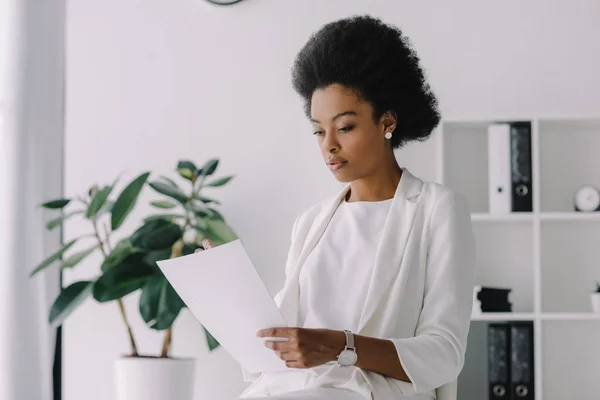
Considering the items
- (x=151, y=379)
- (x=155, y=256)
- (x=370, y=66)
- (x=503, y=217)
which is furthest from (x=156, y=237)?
(x=370, y=66)

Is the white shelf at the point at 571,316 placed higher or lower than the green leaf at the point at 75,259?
lower

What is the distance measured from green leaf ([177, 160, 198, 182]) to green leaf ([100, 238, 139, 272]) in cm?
32

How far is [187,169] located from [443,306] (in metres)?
1.80

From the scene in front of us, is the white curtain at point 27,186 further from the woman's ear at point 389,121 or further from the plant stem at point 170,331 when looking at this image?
the woman's ear at point 389,121

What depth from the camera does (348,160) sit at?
5.98 ft

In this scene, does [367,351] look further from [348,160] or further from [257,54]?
[257,54]

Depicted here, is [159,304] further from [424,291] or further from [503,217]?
[424,291]

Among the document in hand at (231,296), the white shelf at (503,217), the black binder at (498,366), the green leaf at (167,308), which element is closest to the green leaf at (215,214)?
the green leaf at (167,308)

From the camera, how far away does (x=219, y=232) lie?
10.2ft

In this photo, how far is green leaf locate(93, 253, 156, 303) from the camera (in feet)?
9.86

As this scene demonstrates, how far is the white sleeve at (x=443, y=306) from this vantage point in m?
1.59

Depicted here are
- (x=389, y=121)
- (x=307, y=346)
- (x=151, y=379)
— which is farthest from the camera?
(x=151, y=379)

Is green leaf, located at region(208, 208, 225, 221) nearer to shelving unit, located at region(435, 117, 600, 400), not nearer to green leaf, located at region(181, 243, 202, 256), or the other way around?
green leaf, located at region(181, 243, 202, 256)

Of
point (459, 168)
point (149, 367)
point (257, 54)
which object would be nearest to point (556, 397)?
point (459, 168)
